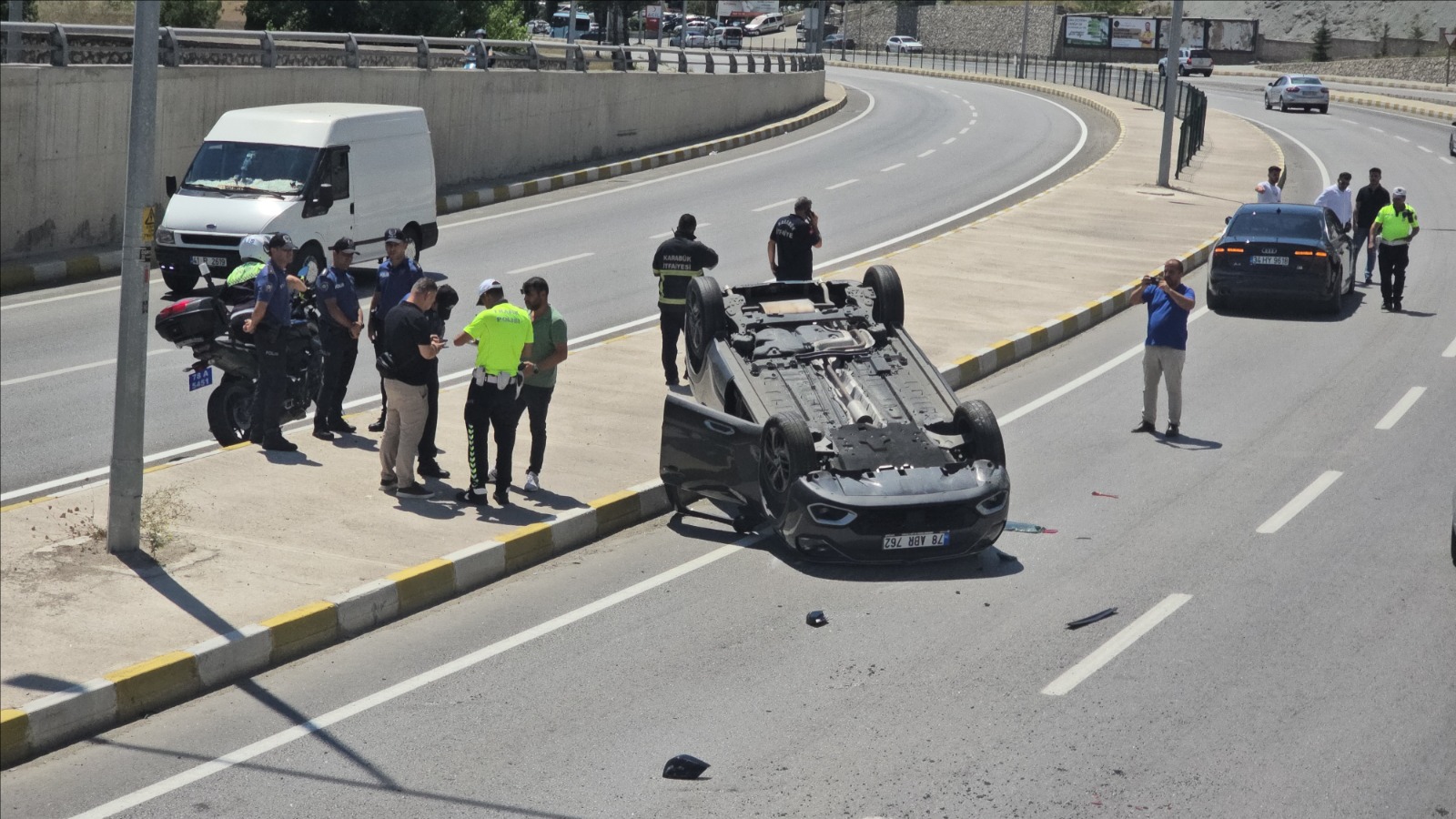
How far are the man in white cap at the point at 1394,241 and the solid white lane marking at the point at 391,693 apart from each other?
528 inches

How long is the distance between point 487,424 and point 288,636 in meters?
2.86

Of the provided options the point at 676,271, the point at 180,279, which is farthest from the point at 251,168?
the point at 676,271

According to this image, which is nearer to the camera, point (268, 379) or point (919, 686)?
→ point (919, 686)

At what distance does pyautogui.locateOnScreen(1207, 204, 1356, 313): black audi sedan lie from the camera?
67.0 ft

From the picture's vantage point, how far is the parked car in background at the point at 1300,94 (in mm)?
59531

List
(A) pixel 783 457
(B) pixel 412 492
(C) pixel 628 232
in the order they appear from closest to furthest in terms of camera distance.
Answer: (A) pixel 783 457 < (B) pixel 412 492 < (C) pixel 628 232

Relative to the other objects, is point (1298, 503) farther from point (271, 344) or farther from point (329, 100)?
point (329, 100)

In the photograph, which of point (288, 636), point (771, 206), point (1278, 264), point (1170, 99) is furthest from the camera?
point (1170, 99)

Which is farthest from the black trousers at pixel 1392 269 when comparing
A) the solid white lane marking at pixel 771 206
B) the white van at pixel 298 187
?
the white van at pixel 298 187

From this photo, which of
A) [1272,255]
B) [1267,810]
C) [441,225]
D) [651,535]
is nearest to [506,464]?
[651,535]

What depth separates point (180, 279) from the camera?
20609mm

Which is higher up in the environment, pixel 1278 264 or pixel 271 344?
pixel 1278 264

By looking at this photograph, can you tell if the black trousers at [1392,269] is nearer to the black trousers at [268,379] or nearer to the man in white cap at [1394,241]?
the man in white cap at [1394,241]

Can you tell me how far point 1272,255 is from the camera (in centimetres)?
2044
